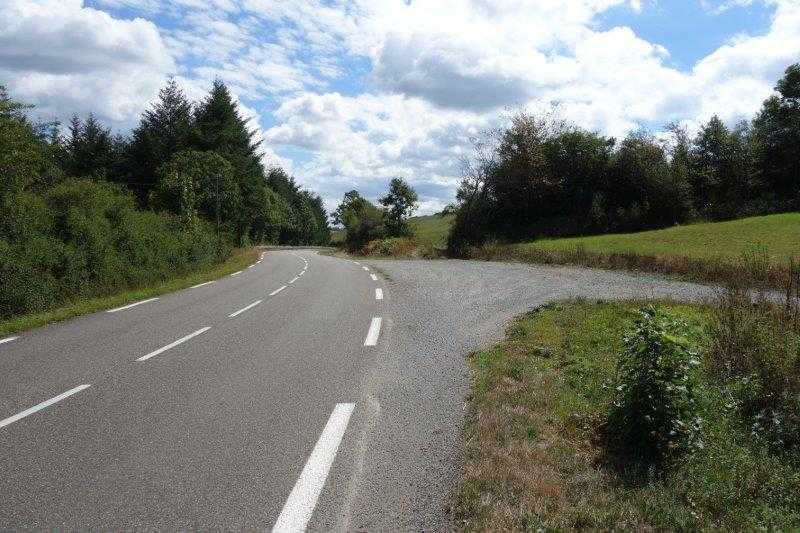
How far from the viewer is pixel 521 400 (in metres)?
5.90

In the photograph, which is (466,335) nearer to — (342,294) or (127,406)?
(127,406)

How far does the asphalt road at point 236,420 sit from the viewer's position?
3.73 meters

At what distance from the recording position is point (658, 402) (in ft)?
15.8

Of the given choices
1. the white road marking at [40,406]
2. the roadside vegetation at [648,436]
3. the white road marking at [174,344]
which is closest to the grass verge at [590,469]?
the roadside vegetation at [648,436]

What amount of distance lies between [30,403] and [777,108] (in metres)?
62.2

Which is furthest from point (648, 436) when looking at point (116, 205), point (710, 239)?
point (710, 239)

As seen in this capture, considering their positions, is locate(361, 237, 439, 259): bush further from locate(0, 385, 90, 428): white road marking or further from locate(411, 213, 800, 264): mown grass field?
locate(0, 385, 90, 428): white road marking

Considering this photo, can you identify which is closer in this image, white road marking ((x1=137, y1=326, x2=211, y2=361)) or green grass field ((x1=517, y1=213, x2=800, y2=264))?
white road marking ((x1=137, y1=326, x2=211, y2=361))

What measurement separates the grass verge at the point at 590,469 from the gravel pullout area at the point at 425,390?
0.21 meters

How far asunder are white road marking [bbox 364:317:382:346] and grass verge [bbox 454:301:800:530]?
2.42 metres

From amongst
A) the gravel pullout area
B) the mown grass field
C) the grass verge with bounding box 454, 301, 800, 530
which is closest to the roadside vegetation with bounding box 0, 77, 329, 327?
the gravel pullout area

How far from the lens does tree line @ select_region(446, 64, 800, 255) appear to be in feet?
145

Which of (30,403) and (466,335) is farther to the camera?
(466,335)

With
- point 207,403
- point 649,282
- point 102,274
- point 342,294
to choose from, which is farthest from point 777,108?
point 207,403
